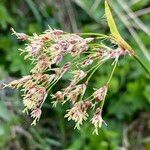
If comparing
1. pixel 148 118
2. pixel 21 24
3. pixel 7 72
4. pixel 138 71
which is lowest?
pixel 148 118

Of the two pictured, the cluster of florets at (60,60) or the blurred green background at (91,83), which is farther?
the blurred green background at (91,83)

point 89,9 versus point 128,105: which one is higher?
point 89,9

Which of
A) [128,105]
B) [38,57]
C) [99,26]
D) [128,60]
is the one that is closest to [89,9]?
[99,26]

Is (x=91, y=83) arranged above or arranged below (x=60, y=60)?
above

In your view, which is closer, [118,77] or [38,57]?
[38,57]

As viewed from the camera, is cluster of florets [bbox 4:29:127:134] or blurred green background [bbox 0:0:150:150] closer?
cluster of florets [bbox 4:29:127:134]

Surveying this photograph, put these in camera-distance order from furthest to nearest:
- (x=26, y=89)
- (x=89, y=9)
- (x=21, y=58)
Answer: (x=89, y=9) → (x=21, y=58) → (x=26, y=89)

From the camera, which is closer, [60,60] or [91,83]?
[60,60]

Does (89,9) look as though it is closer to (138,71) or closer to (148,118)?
(138,71)
